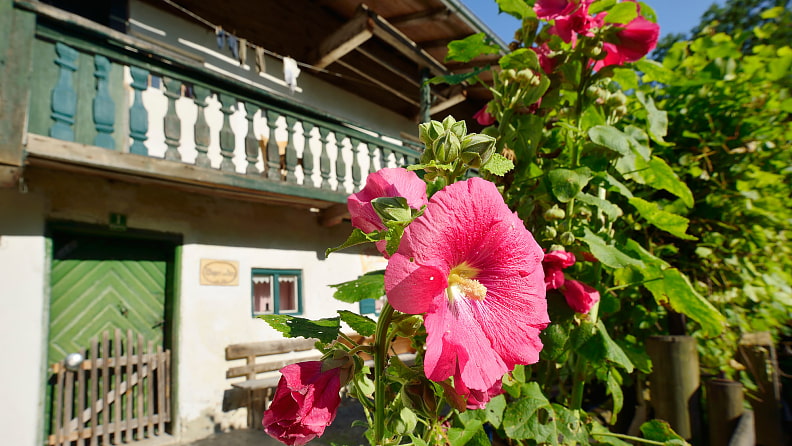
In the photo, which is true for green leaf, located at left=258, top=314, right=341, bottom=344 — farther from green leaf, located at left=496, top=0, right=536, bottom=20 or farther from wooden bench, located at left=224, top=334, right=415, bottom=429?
wooden bench, located at left=224, top=334, right=415, bottom=429

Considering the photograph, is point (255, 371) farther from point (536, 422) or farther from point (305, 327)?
point (305, 327)

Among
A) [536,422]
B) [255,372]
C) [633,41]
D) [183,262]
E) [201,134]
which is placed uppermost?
[201,134]

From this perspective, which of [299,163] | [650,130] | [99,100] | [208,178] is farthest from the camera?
[299,163]

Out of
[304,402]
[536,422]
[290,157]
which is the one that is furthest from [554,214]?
[290,157]

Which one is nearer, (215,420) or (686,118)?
(686,118)

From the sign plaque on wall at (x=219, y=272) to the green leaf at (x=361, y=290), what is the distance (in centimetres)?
372

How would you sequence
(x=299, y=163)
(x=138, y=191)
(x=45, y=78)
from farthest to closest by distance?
(x=299, y=163)
(x=138, y=191)
(x=45, y=78)

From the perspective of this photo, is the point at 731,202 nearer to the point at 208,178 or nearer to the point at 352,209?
the point at 352,209

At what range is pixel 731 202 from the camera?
159 centimetres

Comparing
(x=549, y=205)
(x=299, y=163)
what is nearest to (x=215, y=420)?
(x=299, y=163)

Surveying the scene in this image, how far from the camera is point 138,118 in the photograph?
125 inches

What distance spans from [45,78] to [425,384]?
11.6ft

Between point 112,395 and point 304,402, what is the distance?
13.3 ft

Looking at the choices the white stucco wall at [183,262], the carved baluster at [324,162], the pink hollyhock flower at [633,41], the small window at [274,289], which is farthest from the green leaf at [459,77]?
the carved baluster at [324,162]
